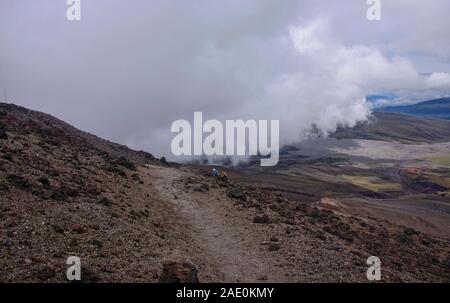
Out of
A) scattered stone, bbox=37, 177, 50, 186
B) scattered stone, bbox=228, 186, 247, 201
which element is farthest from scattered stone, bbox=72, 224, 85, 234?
scattered stone, bbox=228, 186, 247, 201

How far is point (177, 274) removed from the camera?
534 inches

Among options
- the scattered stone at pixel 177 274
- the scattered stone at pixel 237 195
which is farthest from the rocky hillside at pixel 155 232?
the scattered stone at pixel 237 195

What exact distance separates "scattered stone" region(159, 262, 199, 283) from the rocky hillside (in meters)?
0.03

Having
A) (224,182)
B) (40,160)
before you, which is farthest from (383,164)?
(40,160)

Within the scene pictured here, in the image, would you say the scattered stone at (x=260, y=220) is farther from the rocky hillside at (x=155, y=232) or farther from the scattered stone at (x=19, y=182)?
the scattered stone at (x=19, y=182)

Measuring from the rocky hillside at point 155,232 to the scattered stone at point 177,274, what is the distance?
0.11ft

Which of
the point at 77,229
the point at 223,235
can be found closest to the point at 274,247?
the point at 223,235

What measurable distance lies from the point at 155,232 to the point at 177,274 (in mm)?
7017

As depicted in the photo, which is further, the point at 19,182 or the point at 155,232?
the point at 19,182

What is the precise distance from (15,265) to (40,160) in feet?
42.4

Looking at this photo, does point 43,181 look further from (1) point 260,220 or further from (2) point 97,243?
(1) point 260,220

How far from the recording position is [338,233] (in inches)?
1002

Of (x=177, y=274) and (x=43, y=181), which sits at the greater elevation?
(x=43, y=181)

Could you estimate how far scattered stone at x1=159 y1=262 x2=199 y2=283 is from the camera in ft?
44.2
